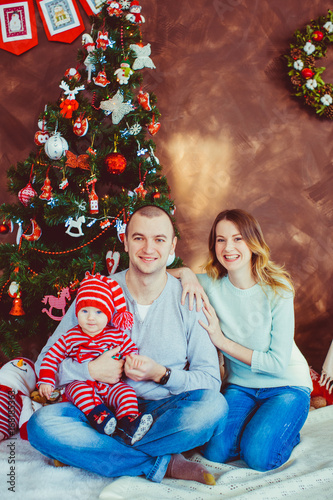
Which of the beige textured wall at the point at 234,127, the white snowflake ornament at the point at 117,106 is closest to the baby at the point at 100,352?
the white snowflake ornament at the point at 117,106

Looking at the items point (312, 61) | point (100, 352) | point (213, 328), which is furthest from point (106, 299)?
point (312, 61)

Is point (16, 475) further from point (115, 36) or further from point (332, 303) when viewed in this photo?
point (332, 303)

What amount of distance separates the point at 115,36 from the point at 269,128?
1.43 meters

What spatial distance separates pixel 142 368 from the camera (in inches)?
61.7

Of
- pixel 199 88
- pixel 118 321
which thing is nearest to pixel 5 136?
pixel 199 88

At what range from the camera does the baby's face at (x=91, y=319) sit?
1.66 meters

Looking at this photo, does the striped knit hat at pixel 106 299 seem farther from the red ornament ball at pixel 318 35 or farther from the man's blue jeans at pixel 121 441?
the red ornament ball at pixel 318 35

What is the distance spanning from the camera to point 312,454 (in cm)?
175

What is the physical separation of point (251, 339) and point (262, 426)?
0.37m

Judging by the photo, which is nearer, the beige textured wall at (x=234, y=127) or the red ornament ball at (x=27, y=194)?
the red ornament ball at (x=27, y=194)

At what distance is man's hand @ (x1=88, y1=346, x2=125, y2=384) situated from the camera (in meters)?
1.64

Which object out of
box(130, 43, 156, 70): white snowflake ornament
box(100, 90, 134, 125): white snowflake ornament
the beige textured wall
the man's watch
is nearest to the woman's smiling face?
the man's watch

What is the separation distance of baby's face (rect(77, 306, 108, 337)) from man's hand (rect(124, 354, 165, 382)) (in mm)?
186

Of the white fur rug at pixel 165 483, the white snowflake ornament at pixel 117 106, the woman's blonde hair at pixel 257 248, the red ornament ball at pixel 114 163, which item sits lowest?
the white fur rug at pixel 165 483
